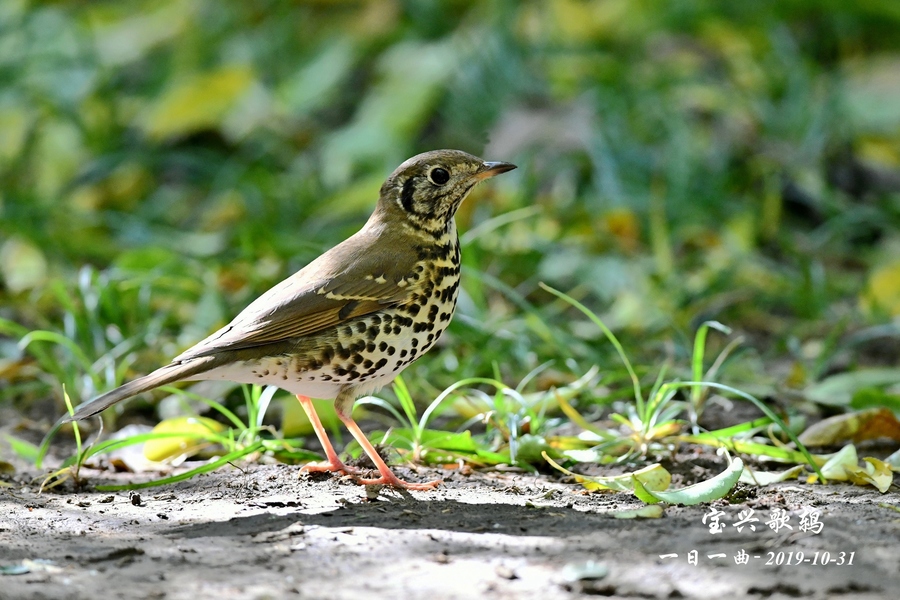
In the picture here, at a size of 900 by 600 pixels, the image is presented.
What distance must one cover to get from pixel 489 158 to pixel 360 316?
4.54 metres

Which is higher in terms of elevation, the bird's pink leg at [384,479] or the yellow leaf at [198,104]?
the yellow leaf at [198,104]

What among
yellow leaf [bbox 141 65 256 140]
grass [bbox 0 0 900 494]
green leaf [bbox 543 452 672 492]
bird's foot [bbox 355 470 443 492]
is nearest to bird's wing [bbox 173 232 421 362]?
grass [bbox 0 0 900 494]

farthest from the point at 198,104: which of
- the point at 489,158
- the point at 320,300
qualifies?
the point at 320,300

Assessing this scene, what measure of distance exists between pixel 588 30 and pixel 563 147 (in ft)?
6.91

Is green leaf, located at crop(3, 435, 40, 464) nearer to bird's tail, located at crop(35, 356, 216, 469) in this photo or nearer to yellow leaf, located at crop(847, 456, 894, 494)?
bird's tail, located at crop(35, 356, 216, 469)

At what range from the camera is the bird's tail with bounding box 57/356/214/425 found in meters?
3.30

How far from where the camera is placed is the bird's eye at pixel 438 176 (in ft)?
13.3

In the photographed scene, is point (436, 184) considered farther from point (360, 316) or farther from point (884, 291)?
point (884, 291)

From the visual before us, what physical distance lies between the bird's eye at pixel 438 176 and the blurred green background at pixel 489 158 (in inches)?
40.4

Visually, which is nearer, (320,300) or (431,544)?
(431,544)

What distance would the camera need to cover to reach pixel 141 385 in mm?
3387

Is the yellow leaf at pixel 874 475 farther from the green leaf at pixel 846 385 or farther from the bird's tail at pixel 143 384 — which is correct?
the bird's tail at pixel 143 384

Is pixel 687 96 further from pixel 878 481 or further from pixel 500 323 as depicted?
pixel 878 481

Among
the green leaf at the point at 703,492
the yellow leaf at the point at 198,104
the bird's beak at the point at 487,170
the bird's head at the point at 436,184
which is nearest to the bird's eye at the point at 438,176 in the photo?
the bird's head at the point at 436,184
